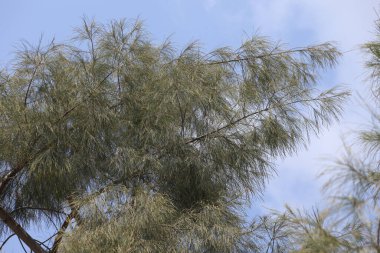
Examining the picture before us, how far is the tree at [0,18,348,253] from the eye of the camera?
10.5ft

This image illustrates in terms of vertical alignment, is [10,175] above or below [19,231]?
above

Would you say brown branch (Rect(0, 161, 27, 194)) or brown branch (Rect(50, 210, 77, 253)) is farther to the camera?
brown branch (Rect(0, 161, 27, 194))

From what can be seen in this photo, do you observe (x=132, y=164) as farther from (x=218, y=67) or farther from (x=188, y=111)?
(x=218, y=67)

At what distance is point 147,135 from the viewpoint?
3.45 metres

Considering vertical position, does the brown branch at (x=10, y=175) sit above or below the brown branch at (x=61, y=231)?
above

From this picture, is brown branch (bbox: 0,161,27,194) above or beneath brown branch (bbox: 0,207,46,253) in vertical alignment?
above

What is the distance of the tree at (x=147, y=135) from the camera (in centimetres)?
321

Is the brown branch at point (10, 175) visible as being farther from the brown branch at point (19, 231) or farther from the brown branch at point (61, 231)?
the brown branch at point (61, 231)

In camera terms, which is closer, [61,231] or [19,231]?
[61,231]

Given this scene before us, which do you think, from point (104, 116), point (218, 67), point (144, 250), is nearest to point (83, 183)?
point (104, 116)

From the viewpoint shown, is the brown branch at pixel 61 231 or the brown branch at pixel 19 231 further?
the brown branch at pixel 19 231

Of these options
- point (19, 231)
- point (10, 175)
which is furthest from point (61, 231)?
point (10, 175)

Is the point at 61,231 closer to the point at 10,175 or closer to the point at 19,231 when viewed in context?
the point at 19,231

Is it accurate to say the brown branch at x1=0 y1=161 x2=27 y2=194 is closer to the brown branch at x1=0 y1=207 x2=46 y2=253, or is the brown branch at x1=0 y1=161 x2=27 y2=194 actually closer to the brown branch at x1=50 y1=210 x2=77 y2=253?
the brown branch at x1=0 y1=207 x2=46 y2=253
